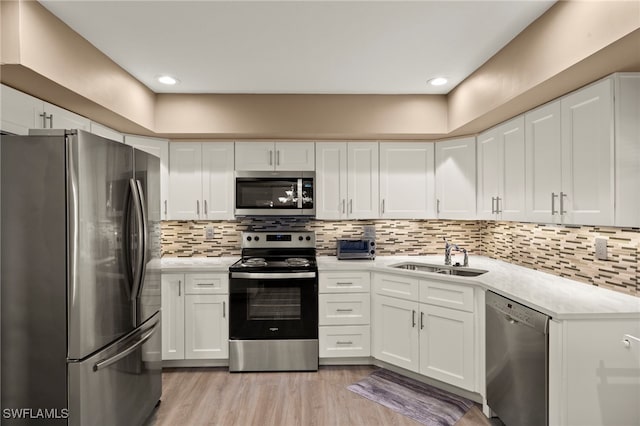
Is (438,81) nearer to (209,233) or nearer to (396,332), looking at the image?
(396,332)

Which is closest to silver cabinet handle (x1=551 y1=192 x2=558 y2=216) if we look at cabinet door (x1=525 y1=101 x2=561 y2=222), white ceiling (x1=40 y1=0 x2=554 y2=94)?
cabinet door (x1=525 y1=101 x2=561 y2=222)

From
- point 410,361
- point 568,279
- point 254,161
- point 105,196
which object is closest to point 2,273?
point 105,196

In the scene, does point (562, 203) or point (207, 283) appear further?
point (207, 283)

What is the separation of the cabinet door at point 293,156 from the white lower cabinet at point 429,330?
50.2 inches

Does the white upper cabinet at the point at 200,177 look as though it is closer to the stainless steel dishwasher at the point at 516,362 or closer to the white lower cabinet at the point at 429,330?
the white lower cabinet at the point at 429,330

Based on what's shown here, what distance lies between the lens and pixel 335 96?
3.04 metres

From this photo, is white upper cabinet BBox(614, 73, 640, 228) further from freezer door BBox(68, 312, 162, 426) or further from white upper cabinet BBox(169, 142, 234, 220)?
white upper cabinet BBox(169, 142, 234, 220)

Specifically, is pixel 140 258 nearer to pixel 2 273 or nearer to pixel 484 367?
pixel 2 273

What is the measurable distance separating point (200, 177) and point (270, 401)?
206cm

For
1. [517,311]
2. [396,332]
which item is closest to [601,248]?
[517,311]

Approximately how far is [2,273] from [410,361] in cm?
266

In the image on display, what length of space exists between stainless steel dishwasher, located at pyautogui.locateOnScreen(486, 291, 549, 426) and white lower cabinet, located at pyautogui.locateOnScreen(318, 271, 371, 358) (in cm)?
103

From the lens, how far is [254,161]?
10.7 ft

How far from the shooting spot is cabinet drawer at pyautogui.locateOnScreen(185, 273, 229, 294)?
2.94 m
